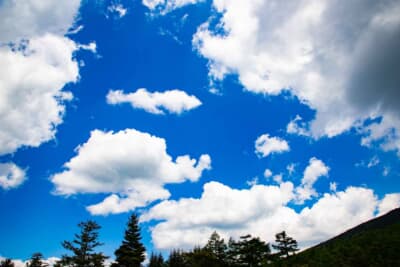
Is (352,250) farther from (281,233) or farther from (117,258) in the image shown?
(117,258)

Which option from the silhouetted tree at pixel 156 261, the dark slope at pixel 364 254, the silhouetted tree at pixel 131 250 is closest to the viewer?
the dark slope at pixel 364 254

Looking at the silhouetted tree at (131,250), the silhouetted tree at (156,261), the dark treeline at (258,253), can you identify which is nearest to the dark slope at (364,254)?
the dark treeline at (258,253)

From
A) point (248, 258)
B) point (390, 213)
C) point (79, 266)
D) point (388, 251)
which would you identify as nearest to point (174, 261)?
point (248, 258)

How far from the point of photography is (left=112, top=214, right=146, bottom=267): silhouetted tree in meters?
47.1

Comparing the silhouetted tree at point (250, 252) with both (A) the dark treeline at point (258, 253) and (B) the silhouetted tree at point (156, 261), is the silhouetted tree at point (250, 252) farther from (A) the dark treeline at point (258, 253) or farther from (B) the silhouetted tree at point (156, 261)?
(B) the silhouetted tree at point (156, 261)

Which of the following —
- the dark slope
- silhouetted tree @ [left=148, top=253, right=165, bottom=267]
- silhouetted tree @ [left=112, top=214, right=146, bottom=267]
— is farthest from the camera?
silhouetted tree @ [left=148, top=253, right=165, bottom=267]

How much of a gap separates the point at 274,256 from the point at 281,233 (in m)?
4.91

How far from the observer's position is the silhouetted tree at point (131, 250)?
47.1 metres

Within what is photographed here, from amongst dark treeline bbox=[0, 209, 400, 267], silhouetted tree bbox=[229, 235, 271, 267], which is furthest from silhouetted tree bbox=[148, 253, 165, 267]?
silhouetted tree bbox=[229, 235, 271, 267]

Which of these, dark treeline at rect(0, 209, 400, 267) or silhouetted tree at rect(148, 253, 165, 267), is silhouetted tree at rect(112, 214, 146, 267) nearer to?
dark treeline at rect(0, 209, 400, 267)

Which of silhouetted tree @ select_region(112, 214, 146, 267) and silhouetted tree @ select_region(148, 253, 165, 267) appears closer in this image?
silhouetted tree @ select_region(112, 214, 146, 267)

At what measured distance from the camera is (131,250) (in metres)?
48.4

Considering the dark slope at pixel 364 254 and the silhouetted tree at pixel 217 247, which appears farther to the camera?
the silhouetted tree at pixel 217 247

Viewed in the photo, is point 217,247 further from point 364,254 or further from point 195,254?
point 364,254
